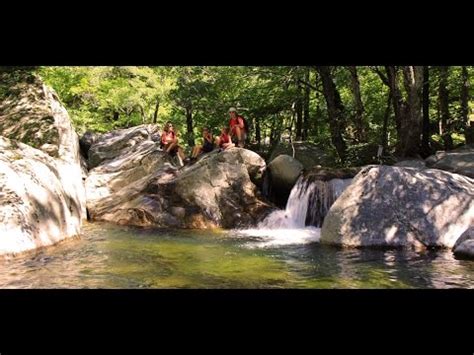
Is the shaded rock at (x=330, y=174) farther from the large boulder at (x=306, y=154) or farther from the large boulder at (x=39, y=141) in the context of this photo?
the large boulder at (x=39, y=141)

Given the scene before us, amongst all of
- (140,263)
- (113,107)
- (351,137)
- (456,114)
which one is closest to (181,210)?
(140,263)

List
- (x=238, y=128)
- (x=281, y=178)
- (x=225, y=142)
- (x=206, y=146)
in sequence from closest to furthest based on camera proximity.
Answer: (x=281, y=178) → (x=225, y=142) → (x=238, y=128) → (x=206, y=146)

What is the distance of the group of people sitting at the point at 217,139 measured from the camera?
12.7 meters

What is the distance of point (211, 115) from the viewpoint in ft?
55.5

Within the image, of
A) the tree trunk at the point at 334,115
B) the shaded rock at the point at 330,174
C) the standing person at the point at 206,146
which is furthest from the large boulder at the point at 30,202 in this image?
the tree trunk at the point at 334,115

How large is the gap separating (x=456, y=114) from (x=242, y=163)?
6.76 metres

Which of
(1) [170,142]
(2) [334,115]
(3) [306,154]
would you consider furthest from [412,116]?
(1) [170,142]

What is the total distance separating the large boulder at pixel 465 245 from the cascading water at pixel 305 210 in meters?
2.91

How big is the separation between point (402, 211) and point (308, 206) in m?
2.78

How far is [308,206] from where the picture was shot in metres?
10.3

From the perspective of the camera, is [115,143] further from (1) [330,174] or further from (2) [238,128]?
(1) [330,174]

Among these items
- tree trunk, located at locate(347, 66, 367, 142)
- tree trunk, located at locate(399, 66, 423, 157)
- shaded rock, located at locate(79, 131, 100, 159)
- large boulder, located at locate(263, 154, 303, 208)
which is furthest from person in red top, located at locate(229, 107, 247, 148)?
shaded rock, located at locate(79, 131, 100, 159)

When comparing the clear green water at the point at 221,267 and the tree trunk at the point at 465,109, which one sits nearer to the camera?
the clear green water at the point at 221,267
